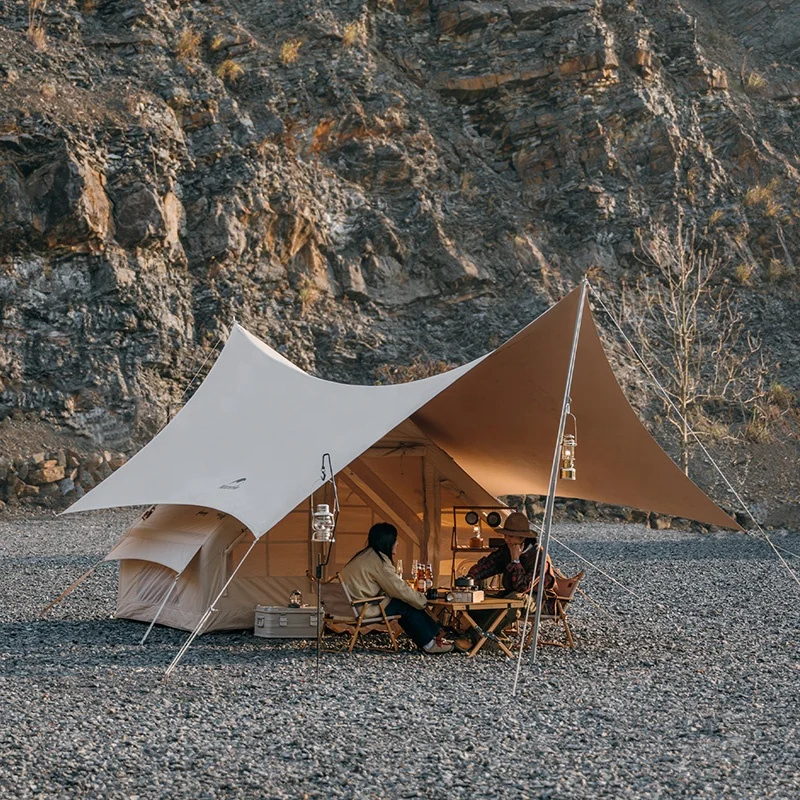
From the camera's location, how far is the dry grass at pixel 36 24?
84.6ft

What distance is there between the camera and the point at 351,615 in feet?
27.8

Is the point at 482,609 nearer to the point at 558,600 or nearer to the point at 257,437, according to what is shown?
the point at 558,600

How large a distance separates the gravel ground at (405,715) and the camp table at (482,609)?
234 mm

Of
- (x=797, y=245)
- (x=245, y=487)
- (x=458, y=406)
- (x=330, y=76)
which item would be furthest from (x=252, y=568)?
(x=797, y=245)

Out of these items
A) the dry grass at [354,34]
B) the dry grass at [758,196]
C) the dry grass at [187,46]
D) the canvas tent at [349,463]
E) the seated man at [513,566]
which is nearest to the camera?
the seated man at [513,566]

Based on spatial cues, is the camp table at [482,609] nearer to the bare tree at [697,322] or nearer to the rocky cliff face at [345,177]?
the rocky cliff face at [345,177]

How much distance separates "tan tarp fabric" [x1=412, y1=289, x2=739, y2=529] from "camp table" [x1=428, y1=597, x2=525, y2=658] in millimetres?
1843

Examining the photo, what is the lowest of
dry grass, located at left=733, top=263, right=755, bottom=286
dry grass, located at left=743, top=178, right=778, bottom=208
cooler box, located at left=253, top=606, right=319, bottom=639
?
cooler box, located at left=253, top=606, right=319, bottom=639

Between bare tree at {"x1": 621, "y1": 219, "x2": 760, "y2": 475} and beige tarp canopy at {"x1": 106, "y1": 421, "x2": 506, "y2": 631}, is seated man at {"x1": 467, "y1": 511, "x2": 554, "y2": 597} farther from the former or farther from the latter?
bare tree at {"x1": 621, "y1": 219, "x2": 760, "y2": 475}

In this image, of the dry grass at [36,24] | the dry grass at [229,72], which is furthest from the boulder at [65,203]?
the dry grass at [229,72]

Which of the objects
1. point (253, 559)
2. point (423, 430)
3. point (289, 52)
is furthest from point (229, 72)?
point (253, 559)

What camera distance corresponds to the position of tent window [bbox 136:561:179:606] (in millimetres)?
9266

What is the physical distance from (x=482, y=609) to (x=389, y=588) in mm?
724

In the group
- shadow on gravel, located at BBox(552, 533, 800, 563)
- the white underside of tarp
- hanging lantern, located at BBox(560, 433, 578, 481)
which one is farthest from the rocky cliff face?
hanging lantern, located at BBox(560, 433, 578, 481)
